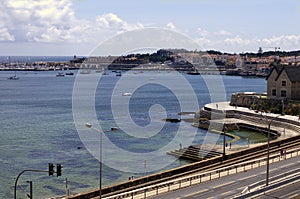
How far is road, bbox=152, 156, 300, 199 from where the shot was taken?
25641mm

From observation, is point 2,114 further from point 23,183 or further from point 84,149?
point 23,183

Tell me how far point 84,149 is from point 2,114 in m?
36.4

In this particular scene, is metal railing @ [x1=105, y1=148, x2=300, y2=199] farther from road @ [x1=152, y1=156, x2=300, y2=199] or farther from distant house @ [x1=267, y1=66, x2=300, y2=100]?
distant house @ [x1=267, y1=66, x2=300, y2=100]

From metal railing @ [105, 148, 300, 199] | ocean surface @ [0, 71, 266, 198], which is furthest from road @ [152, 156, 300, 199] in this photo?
ocean surface @ [0, 71, 266, 198]

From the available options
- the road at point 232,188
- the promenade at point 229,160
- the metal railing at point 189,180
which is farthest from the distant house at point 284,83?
the road at point 232,188

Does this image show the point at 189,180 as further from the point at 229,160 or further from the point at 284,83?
the point at 284,83

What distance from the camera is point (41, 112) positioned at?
276ft

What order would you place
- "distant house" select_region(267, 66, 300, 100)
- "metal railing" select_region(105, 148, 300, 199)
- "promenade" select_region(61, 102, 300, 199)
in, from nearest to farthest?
"metal railing" select_region(105, 148, 300, 199), "promenade" select_region(61, 102, 300, 199), "distant house" select_region(267, 66, 300, 100)

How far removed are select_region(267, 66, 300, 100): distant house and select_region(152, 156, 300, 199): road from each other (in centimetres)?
Answer: 3533

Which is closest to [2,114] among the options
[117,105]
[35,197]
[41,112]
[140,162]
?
[41,112]

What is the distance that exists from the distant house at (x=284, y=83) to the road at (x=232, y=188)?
3533cm

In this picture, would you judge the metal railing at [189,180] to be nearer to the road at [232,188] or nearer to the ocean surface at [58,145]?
the road at [232,188]

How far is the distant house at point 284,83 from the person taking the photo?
219ft

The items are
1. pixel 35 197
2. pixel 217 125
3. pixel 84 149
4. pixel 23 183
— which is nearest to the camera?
pixel 35 197
